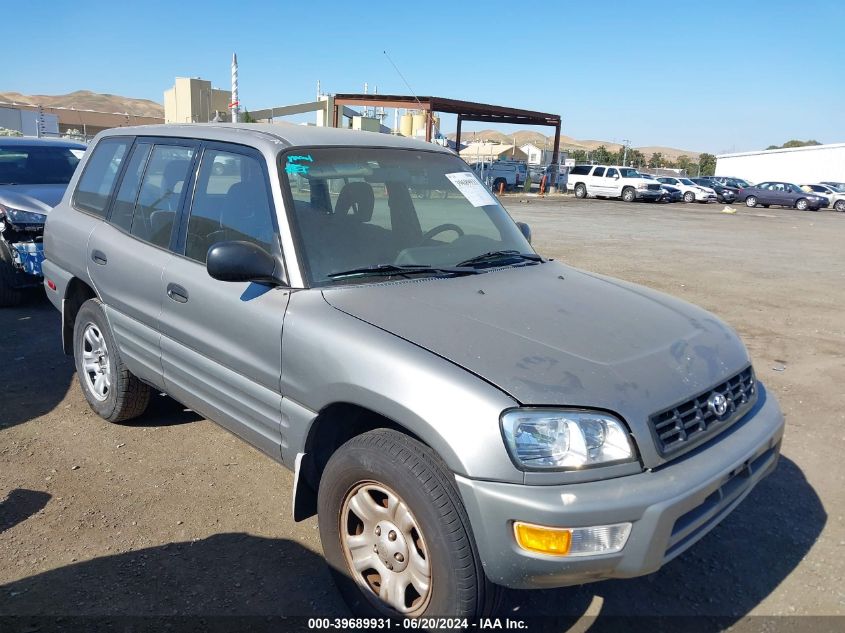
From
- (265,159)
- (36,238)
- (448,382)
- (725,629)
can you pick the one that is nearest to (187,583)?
(448,382)

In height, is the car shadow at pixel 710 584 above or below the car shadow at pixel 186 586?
above

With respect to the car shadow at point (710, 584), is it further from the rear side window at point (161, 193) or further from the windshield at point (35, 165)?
the windshield at point (35, 165)

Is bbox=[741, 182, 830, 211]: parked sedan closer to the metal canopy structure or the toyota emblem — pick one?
the metal canopy structure

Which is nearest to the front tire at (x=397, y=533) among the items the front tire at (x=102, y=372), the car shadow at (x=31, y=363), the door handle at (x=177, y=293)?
the door handle at (x=177, y=293)

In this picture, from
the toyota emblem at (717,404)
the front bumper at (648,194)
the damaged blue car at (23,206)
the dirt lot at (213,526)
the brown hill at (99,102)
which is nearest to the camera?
the toyota emblem at (717,404)

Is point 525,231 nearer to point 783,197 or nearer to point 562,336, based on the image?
point 562,336

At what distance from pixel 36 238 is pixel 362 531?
6.19 meters

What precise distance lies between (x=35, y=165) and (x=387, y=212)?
6.81 m

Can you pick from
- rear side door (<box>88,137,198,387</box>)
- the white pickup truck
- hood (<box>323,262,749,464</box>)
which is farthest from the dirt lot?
the white pickup truck

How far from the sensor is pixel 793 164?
55281 mm

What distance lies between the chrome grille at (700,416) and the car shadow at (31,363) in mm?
4184

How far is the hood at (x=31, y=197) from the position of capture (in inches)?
281

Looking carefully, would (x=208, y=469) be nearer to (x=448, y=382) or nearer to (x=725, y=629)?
(x=448, y=382)

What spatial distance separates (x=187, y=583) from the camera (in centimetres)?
287
